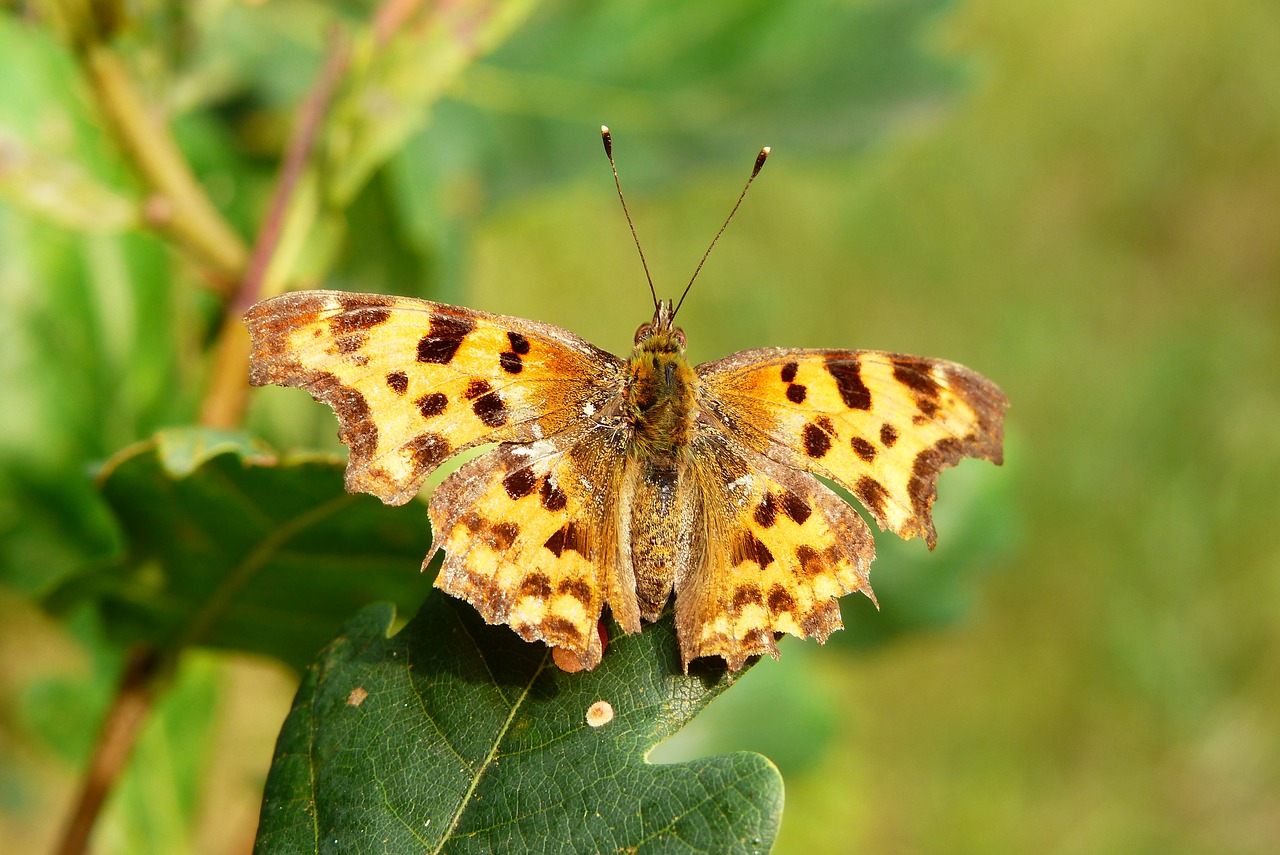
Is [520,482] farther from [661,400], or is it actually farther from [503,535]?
[661,400]

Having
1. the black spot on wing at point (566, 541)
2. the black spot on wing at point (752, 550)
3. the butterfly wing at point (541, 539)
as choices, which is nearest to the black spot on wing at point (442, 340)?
the butterfly wing at point (541, 539)

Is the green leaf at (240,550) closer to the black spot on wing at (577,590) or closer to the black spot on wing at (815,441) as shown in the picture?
the black spot on wing at (577,590)

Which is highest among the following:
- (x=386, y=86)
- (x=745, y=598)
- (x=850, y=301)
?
(x=386, y=86)

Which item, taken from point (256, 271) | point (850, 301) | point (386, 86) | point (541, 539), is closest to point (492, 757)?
point (541, 539)

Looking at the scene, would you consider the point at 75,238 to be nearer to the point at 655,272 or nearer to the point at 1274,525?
the point at 655,272

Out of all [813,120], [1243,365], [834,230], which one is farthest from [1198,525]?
[813,120]

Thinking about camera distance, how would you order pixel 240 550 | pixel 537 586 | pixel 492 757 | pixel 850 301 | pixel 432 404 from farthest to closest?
pixel 850 301 → pixel 240 550 → pixel 432 404 → pixel 537 586 → pixel 492 757

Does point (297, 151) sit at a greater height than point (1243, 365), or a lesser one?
greater
